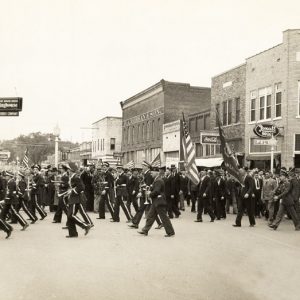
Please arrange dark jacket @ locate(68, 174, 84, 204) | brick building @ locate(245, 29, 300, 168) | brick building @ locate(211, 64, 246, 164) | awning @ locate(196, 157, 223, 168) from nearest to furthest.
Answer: dark jacket @ locate(68, 174, 84, 204) < brick building @ locate(245, 29, 300, 168) < brick building @ locate(211, 64, 246, 164) < awning @ locate(196, 157, 223, 168)

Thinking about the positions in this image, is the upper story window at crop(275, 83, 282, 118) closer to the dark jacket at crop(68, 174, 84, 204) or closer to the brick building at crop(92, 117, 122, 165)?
the dark jacket at crop(68, 174, 84, 204)

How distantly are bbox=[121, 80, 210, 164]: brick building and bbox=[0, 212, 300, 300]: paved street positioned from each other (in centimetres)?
3626

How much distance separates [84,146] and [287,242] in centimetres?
8294

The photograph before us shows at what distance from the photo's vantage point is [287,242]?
13.4m

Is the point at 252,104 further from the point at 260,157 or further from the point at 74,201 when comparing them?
the point at 74,201

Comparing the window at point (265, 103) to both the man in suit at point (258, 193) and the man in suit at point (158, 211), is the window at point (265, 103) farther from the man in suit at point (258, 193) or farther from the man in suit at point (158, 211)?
the man in suit at point (158, 211)

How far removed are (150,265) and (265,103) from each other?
79.2 feet

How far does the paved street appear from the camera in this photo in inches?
302

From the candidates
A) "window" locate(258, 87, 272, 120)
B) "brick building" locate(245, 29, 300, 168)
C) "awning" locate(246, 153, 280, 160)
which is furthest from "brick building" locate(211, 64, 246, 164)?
"window" locate(258, 87, 272, 120)

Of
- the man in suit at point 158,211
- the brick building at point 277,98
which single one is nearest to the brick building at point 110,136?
the brick building at point 277,98

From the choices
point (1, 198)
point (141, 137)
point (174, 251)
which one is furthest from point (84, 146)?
point (174, 251)

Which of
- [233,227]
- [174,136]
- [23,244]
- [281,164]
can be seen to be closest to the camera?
[23,244]

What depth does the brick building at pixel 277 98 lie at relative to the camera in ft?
97.5

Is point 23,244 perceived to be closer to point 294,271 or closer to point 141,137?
point 294,271
